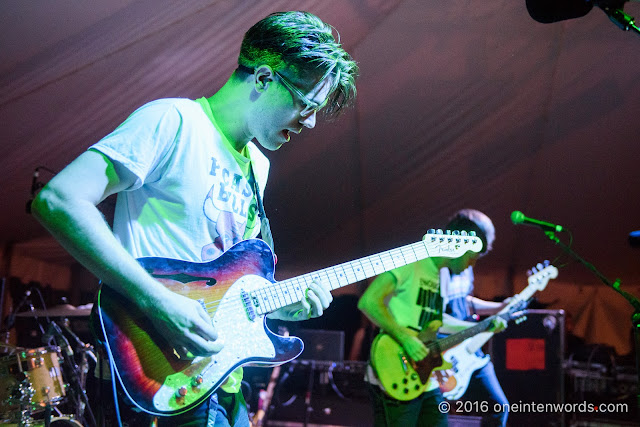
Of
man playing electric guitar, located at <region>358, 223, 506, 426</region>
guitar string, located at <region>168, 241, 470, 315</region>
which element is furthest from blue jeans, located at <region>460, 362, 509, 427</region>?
guitar string, located at <region>168, 241, 470, 315</region>

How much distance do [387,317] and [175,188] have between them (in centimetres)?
271

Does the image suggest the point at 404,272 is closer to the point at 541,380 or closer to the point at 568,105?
the point at 541,380

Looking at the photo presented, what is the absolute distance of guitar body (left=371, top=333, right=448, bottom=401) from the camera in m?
4.01

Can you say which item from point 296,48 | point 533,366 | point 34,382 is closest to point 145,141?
point 296,48

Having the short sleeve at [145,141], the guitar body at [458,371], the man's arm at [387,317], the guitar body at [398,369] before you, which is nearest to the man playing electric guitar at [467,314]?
the guitar body at [458,371]

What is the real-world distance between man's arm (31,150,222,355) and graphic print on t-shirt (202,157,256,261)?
0.29m

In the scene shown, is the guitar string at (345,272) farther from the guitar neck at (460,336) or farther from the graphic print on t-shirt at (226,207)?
the guitar neck at (460,336)

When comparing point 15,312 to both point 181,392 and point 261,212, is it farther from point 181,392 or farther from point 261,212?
point 181,392

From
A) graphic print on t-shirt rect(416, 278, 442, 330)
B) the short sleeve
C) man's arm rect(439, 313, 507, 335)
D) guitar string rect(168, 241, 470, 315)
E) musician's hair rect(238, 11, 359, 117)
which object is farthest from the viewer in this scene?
man's arm rect(439, 313, 507, 335)

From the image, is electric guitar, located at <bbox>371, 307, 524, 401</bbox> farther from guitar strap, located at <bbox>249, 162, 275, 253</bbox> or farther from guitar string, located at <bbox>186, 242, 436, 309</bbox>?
guitar strap, located at <bbox>249, 162, 275, 253</bbox>

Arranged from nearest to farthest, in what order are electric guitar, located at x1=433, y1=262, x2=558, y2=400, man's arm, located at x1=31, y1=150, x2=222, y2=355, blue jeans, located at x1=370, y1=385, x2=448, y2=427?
man's arm, located at x1=31, y1=150, x2=222, y2=355, blue jeans, located at x1=370, y1=385, x2=448, y2=427, electric guitar, located at x1=433, y1=262, x2=558, y2=400

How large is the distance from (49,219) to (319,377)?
8064 millimetres

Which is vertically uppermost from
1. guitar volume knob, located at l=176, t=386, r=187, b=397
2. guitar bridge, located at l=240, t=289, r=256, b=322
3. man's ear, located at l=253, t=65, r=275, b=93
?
man's ear, located at l=253, t=65, r=275, b=93

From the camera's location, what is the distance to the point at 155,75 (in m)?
5.33
